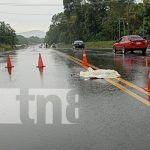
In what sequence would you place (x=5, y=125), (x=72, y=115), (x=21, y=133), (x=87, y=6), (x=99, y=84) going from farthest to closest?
(x=87, y=6) → (x=99, y=84) → (x=72, y=115) → (x=5, y=125) → (x=21, y=133)

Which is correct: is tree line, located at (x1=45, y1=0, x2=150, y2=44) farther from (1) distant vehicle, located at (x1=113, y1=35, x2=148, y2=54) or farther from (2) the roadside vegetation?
(1) distant vehicle, located at (x1=113, y1=35, x2=148, y2=54)

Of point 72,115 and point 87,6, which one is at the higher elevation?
point 87,6

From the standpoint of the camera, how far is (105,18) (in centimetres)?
10412

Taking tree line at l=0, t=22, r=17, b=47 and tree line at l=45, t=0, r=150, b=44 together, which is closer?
tree line at l=45, t=0, r=150, b=44

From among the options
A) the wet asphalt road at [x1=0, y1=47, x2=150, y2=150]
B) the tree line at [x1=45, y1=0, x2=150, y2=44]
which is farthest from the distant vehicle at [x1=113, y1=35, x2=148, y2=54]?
the tree line at [x1=45, y1=0, x2=150, y2=44]

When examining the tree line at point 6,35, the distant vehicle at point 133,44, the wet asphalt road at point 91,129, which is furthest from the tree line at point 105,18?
the wet asphalt road at point 91,129

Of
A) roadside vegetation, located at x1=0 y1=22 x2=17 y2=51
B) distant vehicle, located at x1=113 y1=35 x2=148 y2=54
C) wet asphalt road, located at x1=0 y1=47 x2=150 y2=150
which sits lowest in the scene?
wet asphalt road, located at x1=0 y1=47 x2=150 y2=150

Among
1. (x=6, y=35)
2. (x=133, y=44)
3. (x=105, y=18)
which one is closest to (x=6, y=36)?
(x=6, y=35)

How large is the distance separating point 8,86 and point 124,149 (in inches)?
277

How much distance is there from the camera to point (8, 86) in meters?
11.7

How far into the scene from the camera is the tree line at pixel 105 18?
3145 inches

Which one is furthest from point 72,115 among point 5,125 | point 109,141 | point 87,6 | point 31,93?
point 87,6

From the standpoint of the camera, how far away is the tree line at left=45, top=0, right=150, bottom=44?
79.9 meters

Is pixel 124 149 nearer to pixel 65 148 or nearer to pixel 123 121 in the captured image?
pixel 65 148
